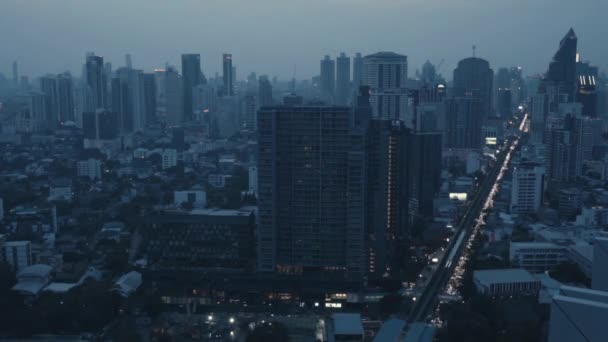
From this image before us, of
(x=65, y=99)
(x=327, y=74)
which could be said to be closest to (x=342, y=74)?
(x=327, y=74)

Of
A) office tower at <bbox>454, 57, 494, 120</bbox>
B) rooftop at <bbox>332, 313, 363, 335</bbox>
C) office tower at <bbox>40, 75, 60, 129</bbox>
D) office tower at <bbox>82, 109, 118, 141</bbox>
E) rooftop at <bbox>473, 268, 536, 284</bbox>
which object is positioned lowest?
rooftop at <bbox>332, 313, 363, 335</bbox>

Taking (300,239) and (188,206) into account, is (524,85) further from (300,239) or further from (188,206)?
(300,239)

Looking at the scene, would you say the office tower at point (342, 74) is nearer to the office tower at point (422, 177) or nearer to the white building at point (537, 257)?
the office tower at point (422, 177)

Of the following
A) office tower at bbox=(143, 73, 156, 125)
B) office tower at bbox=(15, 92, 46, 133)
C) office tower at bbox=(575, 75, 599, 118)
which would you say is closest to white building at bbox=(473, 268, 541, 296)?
office tower at bbox=(575, 75, 599, 118)

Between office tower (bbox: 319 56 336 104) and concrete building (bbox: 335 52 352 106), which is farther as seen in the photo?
office tower (bbox: 319 56 336 104)

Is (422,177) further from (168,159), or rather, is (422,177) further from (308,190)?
(168,159)

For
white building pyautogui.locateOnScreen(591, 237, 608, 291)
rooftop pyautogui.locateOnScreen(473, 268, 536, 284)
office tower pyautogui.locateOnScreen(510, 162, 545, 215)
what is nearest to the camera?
white building pyautogui.locateOnScreen(591, 237, 608, 291)

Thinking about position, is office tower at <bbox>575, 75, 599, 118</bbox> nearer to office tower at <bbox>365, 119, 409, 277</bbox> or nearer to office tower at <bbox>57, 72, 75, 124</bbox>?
office tower at <bbox>365, 119, 409, 277</bbox>
